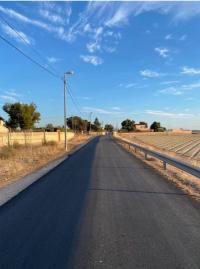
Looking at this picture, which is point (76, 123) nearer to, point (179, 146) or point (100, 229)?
point (179, 146)

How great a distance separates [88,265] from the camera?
417cm

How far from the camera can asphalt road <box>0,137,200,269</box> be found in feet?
14.2

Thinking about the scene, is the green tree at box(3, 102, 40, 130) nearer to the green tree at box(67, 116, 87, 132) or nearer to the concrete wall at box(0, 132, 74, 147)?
the concrete wall at box(0, 132, 74, 147)

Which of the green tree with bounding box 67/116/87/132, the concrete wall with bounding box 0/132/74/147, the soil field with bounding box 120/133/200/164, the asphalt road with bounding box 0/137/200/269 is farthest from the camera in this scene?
the green tree with bounding box 67/116/87/132

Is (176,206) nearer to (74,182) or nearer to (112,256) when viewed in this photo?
(112,256)

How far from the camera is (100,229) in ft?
18.7

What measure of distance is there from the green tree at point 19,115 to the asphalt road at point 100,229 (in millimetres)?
78747

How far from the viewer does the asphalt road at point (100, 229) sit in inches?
171

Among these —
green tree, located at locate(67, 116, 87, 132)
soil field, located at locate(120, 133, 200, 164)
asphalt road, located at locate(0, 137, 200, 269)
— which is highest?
green tree, located at locate(67, 116, 87, 132)

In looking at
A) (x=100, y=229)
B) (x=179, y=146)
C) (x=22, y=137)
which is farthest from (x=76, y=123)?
(x=100, y=229)

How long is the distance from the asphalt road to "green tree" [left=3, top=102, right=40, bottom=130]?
7875 cm

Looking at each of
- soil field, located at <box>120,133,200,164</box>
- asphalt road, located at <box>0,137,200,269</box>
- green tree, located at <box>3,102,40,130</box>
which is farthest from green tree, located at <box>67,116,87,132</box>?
asphalt road, located at <box>0,137,200,269</box>

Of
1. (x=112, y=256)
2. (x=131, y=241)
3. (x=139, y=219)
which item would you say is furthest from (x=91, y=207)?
(x=112, y=256)

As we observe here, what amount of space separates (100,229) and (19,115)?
8351cm
